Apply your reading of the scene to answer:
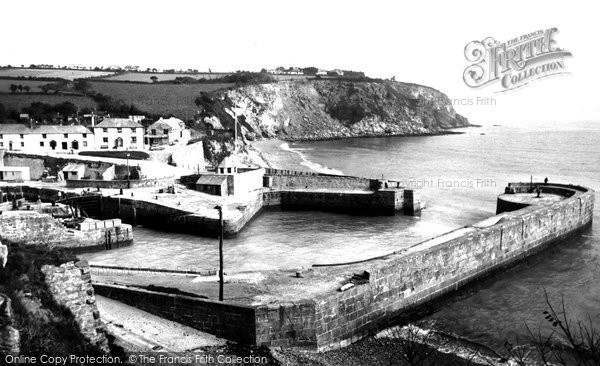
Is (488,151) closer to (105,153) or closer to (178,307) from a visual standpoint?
(105,153)

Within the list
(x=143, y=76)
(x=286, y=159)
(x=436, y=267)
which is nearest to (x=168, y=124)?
(x=286, y=159)

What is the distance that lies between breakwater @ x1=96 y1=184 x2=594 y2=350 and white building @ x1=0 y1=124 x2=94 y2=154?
149 feet

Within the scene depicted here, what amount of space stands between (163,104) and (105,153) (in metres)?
58.7

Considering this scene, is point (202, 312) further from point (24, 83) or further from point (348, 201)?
point (24, 83)

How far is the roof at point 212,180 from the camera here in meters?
47.2

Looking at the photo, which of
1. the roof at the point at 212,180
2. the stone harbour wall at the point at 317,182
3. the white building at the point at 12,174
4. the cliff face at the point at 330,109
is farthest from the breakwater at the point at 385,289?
the cliff face at the point at 330,109

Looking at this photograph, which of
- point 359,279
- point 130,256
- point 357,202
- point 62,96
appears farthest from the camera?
point 62,96

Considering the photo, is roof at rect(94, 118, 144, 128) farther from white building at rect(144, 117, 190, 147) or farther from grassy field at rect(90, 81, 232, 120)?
grassy field at rect(90, 81, 232, 120)

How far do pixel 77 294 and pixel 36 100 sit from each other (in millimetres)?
93066

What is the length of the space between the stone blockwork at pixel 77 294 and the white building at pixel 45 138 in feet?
169

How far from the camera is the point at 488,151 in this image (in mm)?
109125

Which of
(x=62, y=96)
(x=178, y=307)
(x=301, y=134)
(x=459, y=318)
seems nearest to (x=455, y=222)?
(x=459, y=318)

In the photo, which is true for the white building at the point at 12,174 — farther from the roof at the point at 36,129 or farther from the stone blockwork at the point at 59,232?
the stone blockwork at the point at 59,232

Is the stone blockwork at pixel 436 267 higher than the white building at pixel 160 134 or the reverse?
the reverse
